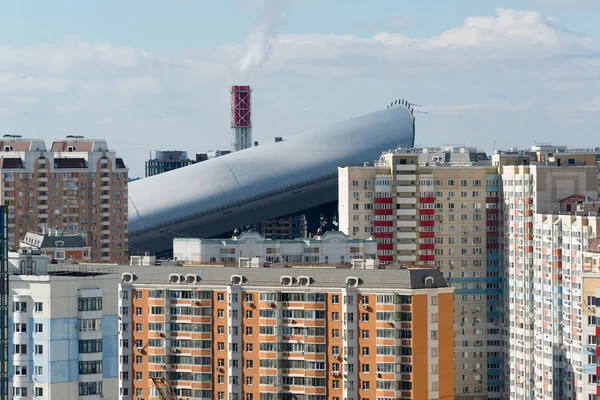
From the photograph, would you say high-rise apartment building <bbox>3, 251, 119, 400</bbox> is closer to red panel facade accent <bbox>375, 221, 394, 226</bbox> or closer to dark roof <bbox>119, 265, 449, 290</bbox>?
dark roof <bbox>119, 265, 449, 290</bbox>

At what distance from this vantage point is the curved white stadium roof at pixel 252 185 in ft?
471

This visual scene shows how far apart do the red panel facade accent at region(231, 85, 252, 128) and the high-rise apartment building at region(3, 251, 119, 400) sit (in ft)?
442

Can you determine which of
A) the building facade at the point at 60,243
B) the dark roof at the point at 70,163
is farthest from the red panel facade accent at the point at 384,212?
the dark roof at the point at 70,163

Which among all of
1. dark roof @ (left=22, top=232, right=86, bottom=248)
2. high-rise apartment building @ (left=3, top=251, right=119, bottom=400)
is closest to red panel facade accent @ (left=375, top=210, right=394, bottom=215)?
dark roof @ (left=22, top=232, right=86, bottom=248)

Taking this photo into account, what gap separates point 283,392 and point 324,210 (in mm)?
68203

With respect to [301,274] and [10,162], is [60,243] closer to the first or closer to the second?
[10,162]

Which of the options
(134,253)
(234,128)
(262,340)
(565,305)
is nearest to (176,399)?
(262,340)

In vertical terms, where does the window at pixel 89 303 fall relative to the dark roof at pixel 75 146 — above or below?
below

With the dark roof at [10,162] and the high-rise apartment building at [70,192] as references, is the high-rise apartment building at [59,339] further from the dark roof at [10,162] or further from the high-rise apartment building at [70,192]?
the dark roof at [10,162]

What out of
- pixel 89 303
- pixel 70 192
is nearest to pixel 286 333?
pixel 89 303

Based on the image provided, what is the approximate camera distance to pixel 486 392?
109250mm

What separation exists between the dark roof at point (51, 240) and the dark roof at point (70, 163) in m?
15.0

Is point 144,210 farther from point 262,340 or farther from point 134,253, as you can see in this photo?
point 262,340

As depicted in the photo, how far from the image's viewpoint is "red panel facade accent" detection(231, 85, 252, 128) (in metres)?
190
